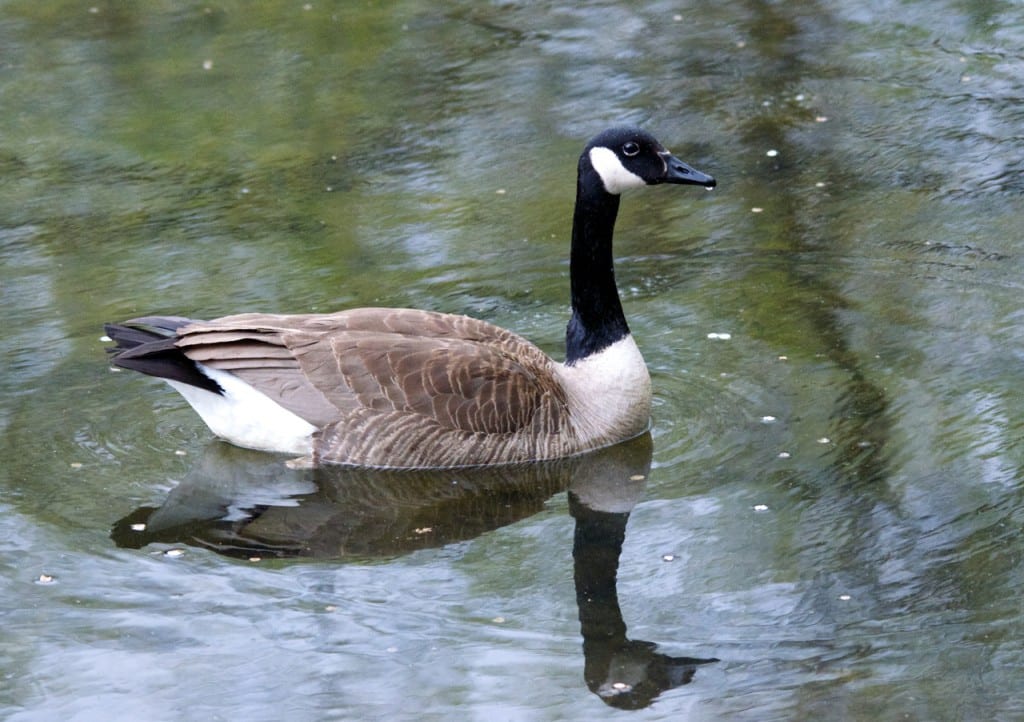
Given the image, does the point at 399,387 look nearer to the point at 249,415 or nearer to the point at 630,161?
the point at 249,415

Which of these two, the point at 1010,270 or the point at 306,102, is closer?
the point at 1010,270

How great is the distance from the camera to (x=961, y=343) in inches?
318

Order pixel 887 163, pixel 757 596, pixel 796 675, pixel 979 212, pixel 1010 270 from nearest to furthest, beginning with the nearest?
pixel 796 675, pixel 757 596, pixel 1010 270, pixel 979 212, pixel 887 163

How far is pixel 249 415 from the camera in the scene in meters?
7.60

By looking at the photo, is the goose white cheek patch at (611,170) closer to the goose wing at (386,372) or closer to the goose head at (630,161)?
the goose head at (630,161)

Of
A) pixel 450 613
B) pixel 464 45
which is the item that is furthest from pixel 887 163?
pixel 450 613

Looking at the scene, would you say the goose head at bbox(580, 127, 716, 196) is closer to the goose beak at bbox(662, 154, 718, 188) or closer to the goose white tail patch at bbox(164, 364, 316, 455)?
the goose beak at bbox(662, 154, 718, 188)

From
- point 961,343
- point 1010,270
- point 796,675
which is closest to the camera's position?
point 796,675

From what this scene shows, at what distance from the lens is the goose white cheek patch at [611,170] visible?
758cm

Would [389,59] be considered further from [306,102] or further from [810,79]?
[810,79]

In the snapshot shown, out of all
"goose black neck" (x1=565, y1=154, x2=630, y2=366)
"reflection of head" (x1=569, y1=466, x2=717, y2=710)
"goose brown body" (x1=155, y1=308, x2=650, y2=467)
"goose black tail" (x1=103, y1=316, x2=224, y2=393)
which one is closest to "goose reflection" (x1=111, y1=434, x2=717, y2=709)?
"reflection of head" (x1=569, y1=466, x2=717, y2=710)

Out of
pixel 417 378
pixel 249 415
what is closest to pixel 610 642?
pixel 417 378

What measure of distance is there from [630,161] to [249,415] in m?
2.25

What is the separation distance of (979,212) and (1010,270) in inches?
39.5
